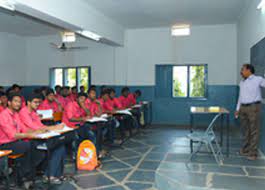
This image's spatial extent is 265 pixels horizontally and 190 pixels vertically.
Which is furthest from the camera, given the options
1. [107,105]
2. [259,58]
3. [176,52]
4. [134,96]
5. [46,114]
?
[176,52]

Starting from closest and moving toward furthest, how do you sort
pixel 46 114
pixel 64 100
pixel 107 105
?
pixel 46 114 → pixel 107 105 → pixel 64 100

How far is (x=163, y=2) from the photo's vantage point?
5676 millimetres

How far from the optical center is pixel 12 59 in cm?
912

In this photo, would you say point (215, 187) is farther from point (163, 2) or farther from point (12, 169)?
point (163, 2)

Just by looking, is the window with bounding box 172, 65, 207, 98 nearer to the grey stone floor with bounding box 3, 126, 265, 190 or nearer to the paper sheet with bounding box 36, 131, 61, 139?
the grey stone floor with bounding box 3, 126, 265, 190

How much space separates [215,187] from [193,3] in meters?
4.23

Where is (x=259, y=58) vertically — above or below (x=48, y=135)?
above

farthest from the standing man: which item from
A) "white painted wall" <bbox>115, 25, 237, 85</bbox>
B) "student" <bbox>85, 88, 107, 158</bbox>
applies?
"white painted wall" <bbox>115, 25, 237, 85</bbox>

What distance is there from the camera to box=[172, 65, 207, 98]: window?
8203mm

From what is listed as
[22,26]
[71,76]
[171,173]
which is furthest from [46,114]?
[71,76]

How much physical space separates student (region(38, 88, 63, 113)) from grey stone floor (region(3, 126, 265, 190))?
66.4 inches

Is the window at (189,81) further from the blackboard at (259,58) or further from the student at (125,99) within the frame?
the blackboard at (259,58)

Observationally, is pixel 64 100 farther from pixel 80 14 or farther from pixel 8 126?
pixel 8 126

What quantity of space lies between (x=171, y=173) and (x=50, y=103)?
340cm
